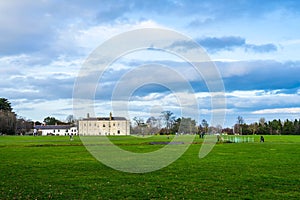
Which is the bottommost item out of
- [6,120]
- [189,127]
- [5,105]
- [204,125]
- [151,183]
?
[151,183]

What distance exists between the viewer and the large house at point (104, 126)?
163 metres

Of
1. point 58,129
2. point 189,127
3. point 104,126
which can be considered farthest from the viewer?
point 58,129

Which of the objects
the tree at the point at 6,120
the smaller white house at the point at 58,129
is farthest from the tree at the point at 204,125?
the tree at the point at 6,120

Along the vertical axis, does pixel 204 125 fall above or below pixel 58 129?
above

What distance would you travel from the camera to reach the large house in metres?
163

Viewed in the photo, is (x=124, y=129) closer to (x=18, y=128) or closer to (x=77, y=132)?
(x=77, y=132)

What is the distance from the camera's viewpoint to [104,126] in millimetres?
171000

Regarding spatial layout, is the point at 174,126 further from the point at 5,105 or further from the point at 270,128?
the point at 5,105

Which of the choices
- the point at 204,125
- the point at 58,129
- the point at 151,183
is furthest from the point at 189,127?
the point at 151,183

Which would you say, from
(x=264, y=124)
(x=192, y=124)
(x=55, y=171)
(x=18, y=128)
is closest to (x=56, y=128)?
(x=18, y=128)

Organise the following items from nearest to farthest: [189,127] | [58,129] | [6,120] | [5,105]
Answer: [6,120] < [189,127] < [5,105] < [58,129]

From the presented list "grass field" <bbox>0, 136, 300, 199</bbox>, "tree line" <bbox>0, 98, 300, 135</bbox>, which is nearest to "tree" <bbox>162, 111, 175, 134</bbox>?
"tree line" <bbox>0, 98, 300, 135</bbox>

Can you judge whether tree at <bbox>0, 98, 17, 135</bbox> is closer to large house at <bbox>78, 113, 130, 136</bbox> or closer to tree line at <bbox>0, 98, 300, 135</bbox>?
tree line at <bbox>0, 98, 300, 135</bbox>

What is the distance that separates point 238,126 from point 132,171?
152804mm
